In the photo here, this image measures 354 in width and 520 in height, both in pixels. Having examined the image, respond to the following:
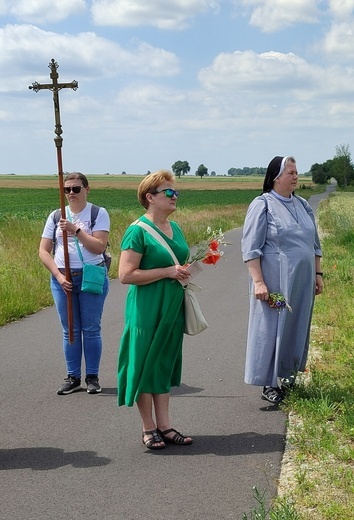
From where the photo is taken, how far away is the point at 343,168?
16162 centimetres

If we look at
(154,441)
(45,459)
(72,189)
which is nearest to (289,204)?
(72,189)

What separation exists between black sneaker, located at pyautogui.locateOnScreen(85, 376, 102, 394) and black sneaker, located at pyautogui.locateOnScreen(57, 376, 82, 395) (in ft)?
0.38

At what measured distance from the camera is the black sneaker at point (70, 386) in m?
7.22

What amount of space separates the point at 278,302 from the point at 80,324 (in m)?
1.82

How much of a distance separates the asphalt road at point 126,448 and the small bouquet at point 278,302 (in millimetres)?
796

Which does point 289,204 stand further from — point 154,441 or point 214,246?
point 154,441

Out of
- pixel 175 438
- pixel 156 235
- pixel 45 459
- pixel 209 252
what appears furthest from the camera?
pixel 209 252

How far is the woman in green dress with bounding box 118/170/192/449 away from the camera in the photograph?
221 inches

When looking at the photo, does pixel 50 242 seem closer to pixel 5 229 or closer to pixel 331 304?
pixel 331 304

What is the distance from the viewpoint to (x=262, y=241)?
665cm

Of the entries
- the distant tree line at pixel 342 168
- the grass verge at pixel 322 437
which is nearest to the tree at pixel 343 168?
the distant tree line at pixel 342 168

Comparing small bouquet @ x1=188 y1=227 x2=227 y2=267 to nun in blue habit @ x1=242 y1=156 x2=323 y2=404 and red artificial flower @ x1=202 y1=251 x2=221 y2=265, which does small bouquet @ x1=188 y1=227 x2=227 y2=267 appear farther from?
nun in blue habit @ x1=242 y1=156 x2=323 y2=404

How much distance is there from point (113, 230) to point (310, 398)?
1632 cm

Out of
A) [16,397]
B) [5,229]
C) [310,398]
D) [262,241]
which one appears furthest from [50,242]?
[5,229]
